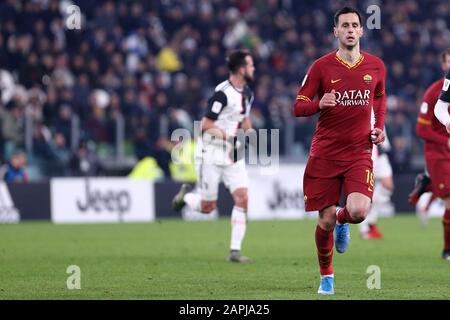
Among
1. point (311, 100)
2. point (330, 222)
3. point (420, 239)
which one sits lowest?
point (420, 239)

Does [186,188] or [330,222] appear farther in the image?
[186,188]

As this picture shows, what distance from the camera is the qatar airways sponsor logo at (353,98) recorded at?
9.84 meters

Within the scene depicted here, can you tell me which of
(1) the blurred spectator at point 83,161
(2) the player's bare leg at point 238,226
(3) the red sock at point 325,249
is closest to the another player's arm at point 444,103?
(3) the red sock at point 325,249

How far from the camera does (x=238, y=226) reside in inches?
556

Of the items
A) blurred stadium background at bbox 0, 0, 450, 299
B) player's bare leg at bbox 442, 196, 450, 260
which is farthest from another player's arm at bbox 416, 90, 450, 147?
blurred stadium background at bbox 0, 0, 450, 299

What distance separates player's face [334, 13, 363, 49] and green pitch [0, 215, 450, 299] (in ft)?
7.40

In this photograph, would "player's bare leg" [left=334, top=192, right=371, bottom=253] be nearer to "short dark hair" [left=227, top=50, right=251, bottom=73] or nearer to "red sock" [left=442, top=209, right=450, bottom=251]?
"red sock" [left=442, top=209, right=450, bottom=251]

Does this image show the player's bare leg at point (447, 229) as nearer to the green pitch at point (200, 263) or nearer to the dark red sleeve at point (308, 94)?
the green pitch at point (200, 263)

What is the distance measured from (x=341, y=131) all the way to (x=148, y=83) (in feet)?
Answer: 56.5

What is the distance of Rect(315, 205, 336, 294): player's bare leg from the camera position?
9.92 metres

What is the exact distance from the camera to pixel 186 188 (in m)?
16.0
